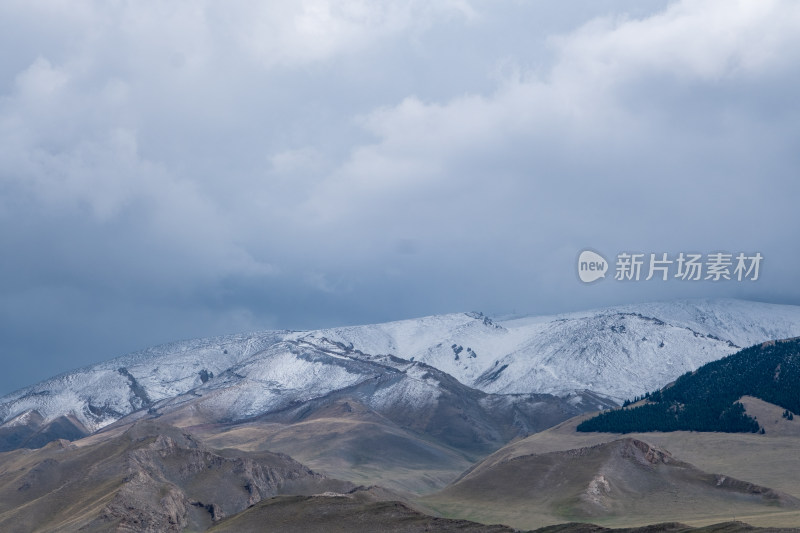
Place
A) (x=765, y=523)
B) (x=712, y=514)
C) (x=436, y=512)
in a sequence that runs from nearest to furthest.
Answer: (x=765, y=523) < (x=712, y=514) < (x=436, y=512)

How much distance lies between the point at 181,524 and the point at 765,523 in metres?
112

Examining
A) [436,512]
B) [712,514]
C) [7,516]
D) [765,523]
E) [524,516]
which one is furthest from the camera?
[7,516]

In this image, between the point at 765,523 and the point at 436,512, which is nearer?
the point at 765,523

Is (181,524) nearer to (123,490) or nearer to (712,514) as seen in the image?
(123,490)

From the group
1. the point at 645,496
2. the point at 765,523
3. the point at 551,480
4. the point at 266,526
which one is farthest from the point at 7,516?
the point at 765,523

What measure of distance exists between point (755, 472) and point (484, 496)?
5635 cm

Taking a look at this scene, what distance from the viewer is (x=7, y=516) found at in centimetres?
19650

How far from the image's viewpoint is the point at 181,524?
614 feet

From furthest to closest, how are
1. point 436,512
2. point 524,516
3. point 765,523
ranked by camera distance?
1. point 436,512
2. point 524,516
3. point 765,523

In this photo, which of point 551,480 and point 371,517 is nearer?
point 371,517

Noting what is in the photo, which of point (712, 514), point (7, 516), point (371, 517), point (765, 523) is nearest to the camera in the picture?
point (765, 523)

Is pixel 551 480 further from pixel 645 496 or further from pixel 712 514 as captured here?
pixel 712 514

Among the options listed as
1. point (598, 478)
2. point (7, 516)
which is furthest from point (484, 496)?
point (7, 516)

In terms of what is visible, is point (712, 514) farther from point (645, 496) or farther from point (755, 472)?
point (755, 472)
